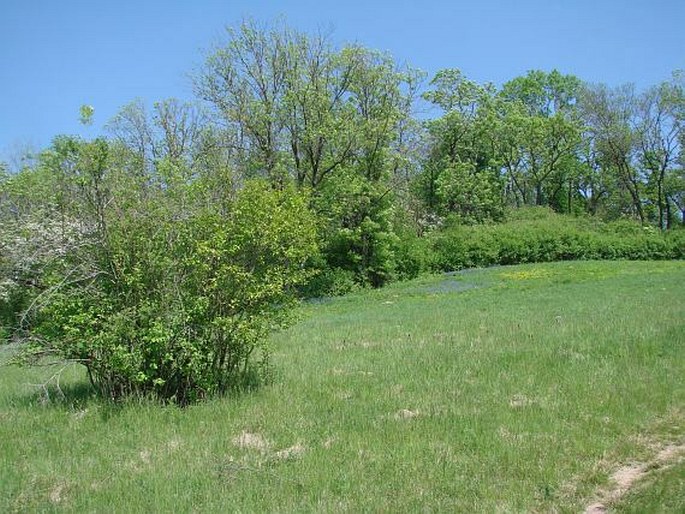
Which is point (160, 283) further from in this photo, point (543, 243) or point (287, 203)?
point (543, 243)

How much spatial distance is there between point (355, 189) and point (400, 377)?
2357cm

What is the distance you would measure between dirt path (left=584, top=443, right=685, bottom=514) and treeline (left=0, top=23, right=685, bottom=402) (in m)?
5.05

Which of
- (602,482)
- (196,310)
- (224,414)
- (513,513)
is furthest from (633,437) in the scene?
(196,310)

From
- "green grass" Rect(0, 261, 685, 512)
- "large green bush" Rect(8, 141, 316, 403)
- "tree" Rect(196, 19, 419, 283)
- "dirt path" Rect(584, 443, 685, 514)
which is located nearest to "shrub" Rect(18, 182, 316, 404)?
"large green bush" Rect(8, 141, 316, 403)

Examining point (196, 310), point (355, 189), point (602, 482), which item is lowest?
point (602, 482)

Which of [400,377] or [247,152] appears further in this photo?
[247,152]

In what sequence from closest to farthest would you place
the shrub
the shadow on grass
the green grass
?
the green grass
the shrub
the shadow on grass

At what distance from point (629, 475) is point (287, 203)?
6215mm

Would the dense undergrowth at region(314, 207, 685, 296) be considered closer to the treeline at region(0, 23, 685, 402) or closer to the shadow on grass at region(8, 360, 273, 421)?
the treeline at region(0, 23, 685, 402)

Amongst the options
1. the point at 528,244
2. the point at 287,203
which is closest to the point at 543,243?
the point at 528,244

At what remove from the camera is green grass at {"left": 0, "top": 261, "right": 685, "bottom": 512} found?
583 cm

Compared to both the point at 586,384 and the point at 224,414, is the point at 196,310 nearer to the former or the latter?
the point at 224,414

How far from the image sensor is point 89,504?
18.6ft

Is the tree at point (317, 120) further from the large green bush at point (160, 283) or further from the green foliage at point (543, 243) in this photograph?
the large green bush at point (160, 283)
